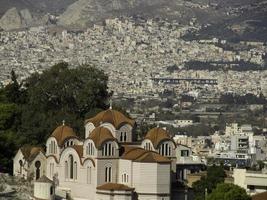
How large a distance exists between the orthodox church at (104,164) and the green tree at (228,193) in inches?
77.6

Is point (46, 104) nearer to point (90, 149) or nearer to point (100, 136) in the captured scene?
point (90, 149)

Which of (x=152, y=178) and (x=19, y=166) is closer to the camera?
(x=152, y=178)

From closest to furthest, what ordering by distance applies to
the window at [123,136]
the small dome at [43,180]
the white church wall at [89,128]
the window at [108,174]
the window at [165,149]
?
the small dome at [43,180]
the window at [108,174]
the window at [165,149]
the window at [123,136]
the white church wall at [89,128]

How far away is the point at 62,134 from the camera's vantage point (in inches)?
2076

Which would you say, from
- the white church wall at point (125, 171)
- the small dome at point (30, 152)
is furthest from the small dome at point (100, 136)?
the small dome at point (30, 152)

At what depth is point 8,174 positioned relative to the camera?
52969 mm

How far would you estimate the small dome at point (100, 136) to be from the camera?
49.2 meters

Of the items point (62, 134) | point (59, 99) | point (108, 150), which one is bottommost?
point (108, 150)

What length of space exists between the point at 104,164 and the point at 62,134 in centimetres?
357

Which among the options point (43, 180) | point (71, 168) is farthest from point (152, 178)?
point (71, 168)

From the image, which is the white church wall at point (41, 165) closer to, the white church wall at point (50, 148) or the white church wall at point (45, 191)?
the white church wall at point (50, 148)

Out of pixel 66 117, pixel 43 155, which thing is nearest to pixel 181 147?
pixel 66 117

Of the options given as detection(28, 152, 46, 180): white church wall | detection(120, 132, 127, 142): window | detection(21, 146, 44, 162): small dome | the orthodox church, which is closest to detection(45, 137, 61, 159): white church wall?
the orthodox church

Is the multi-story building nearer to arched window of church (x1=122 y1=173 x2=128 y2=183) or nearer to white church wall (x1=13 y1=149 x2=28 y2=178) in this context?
arched window of church (x1=122 y1=173 x2=128 y2=183)
